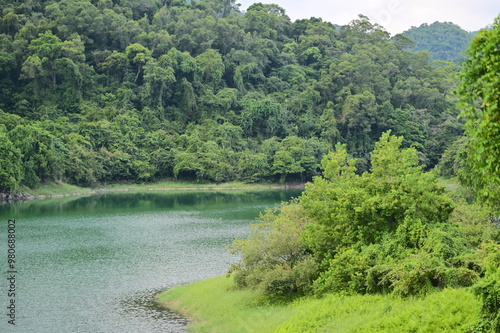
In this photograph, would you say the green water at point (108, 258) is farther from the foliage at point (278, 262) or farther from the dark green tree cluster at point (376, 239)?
the dark green tree cluster at point (376, 239)

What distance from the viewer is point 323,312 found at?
747 inches

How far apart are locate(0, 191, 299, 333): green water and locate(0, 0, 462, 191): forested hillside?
93.3ft

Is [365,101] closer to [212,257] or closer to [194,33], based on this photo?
[194,33]

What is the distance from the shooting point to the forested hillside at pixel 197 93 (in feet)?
339

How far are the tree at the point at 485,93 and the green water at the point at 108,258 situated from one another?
16883 millimetres

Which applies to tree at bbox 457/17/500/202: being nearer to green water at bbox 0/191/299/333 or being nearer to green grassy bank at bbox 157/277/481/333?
green grassy bank at bbox 157/277/481/333

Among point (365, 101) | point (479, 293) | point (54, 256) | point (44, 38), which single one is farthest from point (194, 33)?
point (479, 293)

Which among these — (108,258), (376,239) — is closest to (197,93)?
(108,258)

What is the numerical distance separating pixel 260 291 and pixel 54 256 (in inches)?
810

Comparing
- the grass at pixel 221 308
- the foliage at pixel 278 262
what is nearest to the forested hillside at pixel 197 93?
the grass at pixel 221 308

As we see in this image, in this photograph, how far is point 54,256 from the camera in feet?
127

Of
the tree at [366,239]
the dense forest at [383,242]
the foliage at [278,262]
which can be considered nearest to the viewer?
the dense forest at [383,242]

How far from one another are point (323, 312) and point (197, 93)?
11078 centimetres

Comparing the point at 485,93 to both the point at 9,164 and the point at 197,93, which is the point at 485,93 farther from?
the point at 197,93
